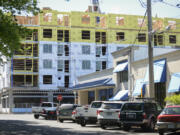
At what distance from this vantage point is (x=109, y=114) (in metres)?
22.1

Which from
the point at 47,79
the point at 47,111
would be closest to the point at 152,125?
the point at 47,111

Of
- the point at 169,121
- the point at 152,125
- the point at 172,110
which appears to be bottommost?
the point at 152,125

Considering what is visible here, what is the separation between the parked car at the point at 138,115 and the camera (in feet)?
66.1

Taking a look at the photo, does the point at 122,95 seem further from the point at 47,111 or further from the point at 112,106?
the point at 112,106

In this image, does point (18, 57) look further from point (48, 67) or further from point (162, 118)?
point (162, 118)

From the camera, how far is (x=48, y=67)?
68562mm

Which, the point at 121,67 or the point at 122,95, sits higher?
the point at 121,67

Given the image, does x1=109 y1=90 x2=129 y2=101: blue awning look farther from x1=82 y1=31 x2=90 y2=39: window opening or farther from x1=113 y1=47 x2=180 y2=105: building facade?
x1=82 y1=31 x2=90 y2=39: window opening

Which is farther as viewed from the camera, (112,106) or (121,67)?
(121,67)

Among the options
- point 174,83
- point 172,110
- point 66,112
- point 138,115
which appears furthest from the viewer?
point 66,112

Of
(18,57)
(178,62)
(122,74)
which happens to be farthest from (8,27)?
(18,57)

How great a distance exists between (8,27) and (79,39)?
165 ft

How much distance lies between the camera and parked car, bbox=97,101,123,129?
21859 mm

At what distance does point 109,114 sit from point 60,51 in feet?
158
